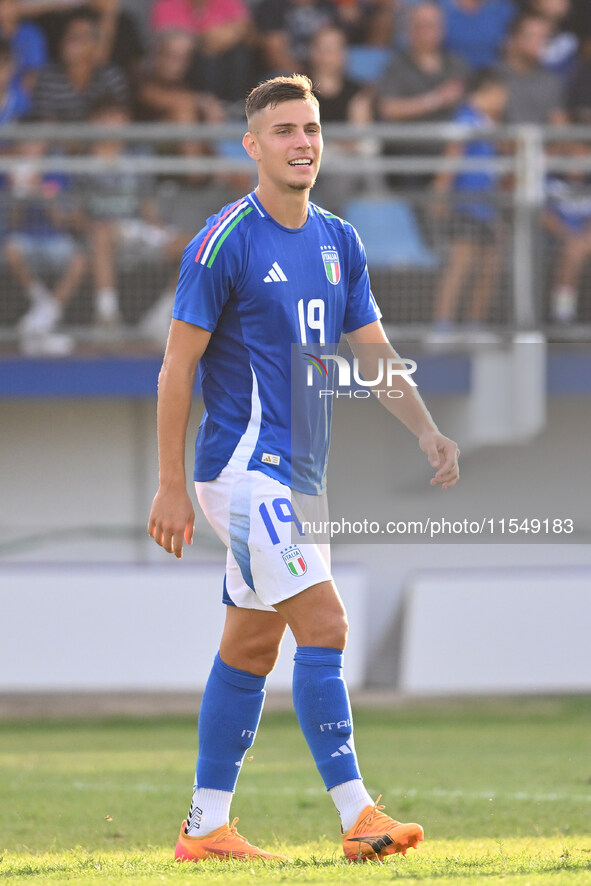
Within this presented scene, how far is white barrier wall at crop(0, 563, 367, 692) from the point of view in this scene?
34.0ft

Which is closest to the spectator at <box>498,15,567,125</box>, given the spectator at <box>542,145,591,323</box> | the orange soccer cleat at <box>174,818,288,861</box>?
the spectator at <box>542,145,591,323</box>

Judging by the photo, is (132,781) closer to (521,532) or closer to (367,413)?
(521,532)

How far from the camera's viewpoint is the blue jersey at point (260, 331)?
4.46 m

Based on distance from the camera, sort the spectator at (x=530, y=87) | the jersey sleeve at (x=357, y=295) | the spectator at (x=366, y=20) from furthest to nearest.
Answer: the spectator at (x=366, y=20) → the spectator at (x=530, y=87) → the jersey sleeve at (x=357, y=295)

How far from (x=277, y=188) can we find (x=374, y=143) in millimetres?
6007

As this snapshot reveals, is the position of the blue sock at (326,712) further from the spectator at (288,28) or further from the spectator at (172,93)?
the spectator at (288,28)

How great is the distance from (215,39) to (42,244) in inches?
111

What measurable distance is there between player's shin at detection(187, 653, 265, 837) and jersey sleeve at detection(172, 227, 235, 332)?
3.85 feet

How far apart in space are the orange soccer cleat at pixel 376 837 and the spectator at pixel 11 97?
8225 mm

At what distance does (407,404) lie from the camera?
488 cm

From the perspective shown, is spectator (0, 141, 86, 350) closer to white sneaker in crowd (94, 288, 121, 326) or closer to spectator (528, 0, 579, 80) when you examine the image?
white sneaker in crowd (94, 288, 121, 326)

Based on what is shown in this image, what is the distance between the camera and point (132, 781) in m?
7.67

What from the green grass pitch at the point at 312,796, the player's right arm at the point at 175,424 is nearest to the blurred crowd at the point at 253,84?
the green grass pitch at the point at 312,796

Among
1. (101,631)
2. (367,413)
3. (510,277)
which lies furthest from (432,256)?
(101,631)
